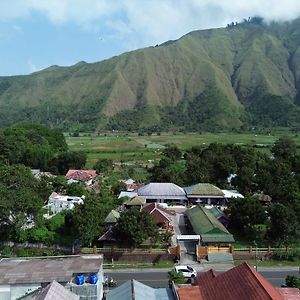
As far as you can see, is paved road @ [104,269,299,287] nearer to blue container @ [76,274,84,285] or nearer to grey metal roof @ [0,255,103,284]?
grey metal roof @ [0,255,103,284]

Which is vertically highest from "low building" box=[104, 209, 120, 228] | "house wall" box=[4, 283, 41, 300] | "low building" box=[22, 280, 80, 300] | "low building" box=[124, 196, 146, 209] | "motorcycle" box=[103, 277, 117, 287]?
"low building" box=[22, 280, 80, 300]

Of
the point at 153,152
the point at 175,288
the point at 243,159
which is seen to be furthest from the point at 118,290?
the point at 153,152

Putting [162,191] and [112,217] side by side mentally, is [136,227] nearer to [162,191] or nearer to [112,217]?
[112,217]

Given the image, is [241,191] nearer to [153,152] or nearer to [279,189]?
[279,189]

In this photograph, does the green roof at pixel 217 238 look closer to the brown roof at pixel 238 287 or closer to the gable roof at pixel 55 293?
the brown roof at pixel 238 287

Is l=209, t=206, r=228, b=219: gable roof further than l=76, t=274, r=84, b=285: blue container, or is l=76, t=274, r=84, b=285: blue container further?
l=209, t=206, r=228, b=219: gable roof

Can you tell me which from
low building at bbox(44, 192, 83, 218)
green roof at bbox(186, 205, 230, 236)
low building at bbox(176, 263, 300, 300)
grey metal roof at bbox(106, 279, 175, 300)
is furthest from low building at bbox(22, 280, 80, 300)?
low building at bbox(44, 192, 83, 218)

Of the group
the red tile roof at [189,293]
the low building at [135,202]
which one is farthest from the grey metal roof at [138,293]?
the low building at [135,202]
